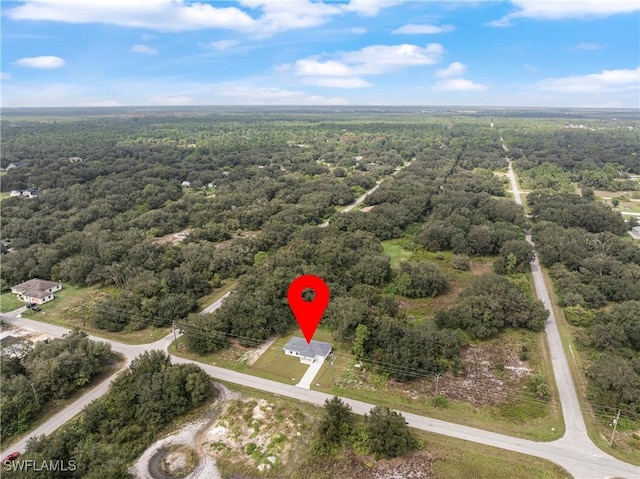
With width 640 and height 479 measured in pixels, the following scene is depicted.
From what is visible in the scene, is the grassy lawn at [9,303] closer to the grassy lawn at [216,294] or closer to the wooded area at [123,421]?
the grassy lawn at [216,294]

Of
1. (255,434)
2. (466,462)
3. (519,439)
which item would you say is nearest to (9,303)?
(255,434)

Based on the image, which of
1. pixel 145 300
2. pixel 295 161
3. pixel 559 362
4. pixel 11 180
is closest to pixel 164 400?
pixel 145 300

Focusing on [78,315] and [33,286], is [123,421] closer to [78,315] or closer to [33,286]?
[78,315]

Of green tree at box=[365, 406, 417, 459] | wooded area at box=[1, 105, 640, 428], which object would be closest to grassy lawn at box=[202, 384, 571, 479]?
green tree at box=[365, 406, 417, 459]

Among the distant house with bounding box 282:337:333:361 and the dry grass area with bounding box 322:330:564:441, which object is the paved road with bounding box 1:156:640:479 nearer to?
the dry grass area with bounding box 322:330:564:441

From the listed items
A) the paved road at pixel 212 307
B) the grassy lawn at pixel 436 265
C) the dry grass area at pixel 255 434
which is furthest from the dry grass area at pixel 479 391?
the paved road at pixel 212 307

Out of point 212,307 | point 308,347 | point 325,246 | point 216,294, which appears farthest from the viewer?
point 325,246

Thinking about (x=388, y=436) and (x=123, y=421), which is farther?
(x=123, y=421)
